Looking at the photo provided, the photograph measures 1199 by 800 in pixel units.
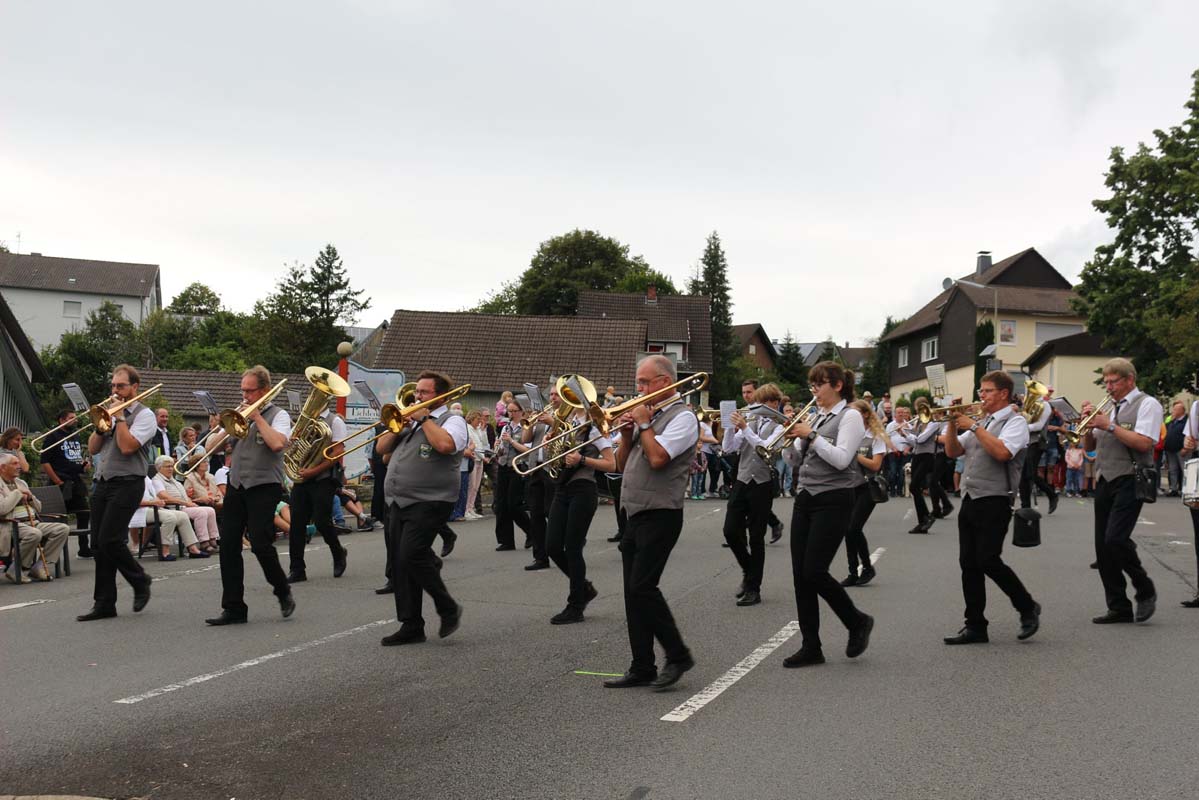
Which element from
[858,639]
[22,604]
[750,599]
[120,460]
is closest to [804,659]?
[858,639]

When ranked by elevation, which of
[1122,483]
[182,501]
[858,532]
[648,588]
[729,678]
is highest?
[1122,483]

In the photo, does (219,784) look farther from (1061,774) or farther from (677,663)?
(1061,774)

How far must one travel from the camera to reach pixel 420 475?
8.04m

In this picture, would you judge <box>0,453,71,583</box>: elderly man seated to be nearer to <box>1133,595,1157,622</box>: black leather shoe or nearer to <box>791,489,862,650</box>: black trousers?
<box>791,489,862,650</box>: black trousers

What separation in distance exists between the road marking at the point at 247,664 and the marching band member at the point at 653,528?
246 centimetres

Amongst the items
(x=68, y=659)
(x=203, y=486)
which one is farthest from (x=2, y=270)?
(x=68, y=659)

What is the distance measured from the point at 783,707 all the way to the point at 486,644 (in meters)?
2.66

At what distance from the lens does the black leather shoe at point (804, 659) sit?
7.21m

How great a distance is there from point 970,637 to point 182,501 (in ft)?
35.2

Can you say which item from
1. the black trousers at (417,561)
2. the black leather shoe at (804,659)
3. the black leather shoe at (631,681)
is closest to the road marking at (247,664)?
the black trousers at (417,561)

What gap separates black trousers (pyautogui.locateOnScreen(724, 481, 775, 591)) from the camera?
1012cm

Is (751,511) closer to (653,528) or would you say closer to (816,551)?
(816,551)

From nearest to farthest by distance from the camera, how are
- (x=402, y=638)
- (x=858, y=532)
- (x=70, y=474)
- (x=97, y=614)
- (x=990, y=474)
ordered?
(x=990, y=474), (x=402, y=638), (x=97, y=614), (x=858, y=532), (x=70, y=474)

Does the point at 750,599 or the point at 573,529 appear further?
the point at 750,599
